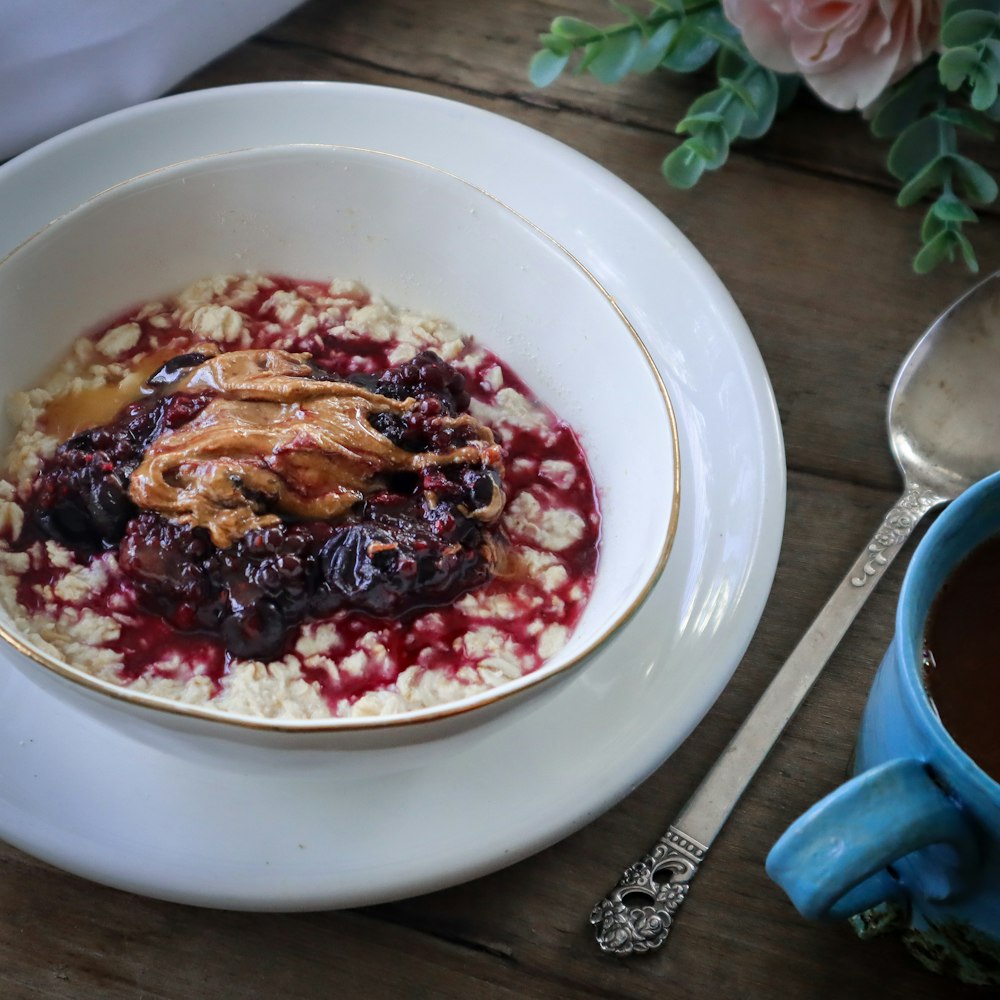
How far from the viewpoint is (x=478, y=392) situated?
1238 mm

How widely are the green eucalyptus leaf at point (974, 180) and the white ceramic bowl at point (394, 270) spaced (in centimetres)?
57

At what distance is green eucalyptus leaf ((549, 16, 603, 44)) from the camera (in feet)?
4.49

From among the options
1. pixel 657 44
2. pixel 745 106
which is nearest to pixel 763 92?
pixel 745 106

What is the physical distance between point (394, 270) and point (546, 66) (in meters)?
0.35

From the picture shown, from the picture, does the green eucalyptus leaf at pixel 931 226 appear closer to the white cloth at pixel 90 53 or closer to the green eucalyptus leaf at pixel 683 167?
the green eucalyptus leaf at pixel 683 167

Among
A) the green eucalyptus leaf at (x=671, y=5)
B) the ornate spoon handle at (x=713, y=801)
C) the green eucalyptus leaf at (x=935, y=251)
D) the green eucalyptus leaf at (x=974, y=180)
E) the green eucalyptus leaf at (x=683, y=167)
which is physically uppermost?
the green eucalyptus leaf at (x=671, y=5)

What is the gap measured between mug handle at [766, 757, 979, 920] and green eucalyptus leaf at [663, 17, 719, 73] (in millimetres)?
1017

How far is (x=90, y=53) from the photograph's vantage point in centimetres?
137

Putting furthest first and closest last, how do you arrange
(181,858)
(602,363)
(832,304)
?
(832,304) → (602,363) → (181,858)

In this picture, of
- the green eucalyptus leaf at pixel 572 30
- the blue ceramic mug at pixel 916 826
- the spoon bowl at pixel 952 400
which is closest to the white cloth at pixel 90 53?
the green eucalyptus leaf at pixel 572 30

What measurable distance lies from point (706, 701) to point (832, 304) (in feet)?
2.05

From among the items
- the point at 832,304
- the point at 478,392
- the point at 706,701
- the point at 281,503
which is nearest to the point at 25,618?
the point at 281,503

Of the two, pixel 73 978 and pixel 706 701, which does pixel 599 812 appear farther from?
pixel 73 978

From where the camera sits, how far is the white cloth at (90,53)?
4.37 ft
